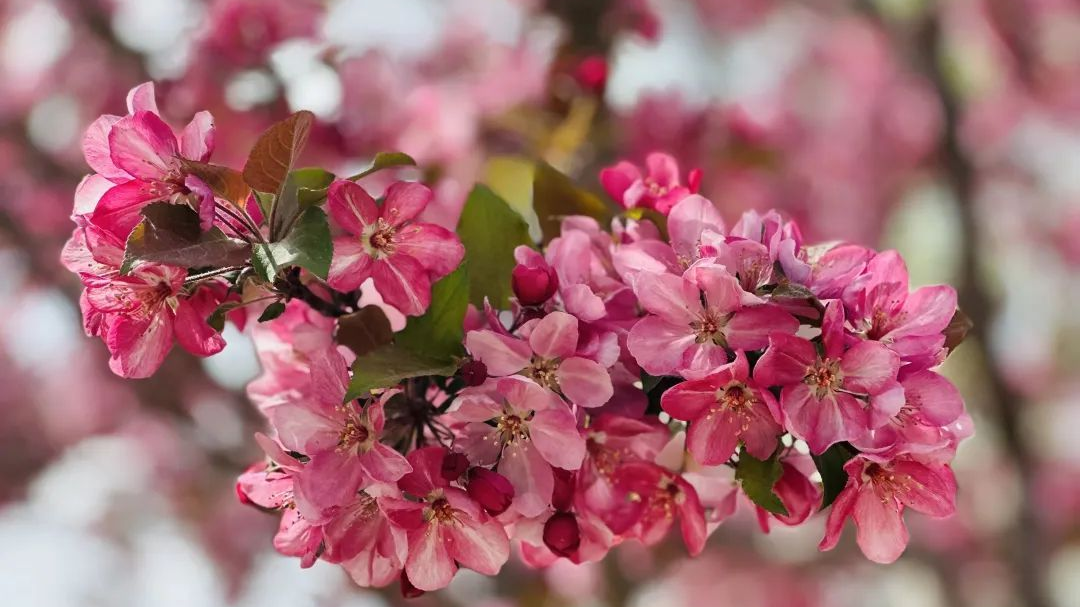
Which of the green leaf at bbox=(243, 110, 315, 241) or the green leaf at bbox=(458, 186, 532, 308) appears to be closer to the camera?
the green leaf at bbox=(243, 110, 315, 241)

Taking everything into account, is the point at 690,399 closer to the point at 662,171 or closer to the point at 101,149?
the point at 662,171

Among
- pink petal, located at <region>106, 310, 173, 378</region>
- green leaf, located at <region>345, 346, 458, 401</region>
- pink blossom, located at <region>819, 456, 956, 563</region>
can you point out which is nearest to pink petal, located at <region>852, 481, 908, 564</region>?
pink blossom, located at <region>819, 456, 956, 563</region>

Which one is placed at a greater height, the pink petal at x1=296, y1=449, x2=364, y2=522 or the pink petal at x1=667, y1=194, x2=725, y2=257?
the pink petal at x1=667, y1=194, x2=725, y2=257

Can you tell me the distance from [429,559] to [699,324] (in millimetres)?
263

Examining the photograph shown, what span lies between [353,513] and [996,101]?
4.38m

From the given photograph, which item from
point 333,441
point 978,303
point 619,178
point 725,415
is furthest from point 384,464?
point 978,303

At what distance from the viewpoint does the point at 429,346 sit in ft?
2.23

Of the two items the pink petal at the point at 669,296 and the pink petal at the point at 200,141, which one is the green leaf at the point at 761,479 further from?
the pink petal at the point at 200,141

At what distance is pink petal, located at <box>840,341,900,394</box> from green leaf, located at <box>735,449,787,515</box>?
0.09 m

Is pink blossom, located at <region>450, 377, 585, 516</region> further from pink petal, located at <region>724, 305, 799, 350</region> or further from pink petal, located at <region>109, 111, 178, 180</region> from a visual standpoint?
pink petal, located at <region>109, 111, 178, 180</region>

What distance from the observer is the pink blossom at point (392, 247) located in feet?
2.17

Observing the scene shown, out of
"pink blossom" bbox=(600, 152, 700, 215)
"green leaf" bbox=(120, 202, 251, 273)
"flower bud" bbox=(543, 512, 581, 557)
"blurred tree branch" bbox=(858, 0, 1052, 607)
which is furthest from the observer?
"blurred tree branch" bbox=(858, 0, 1052, 607)

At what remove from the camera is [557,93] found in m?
1.67

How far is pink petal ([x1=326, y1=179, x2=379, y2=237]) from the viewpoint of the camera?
65 cm
